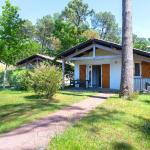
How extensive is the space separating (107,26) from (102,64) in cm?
4752

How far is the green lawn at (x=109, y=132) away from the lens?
7785 mm

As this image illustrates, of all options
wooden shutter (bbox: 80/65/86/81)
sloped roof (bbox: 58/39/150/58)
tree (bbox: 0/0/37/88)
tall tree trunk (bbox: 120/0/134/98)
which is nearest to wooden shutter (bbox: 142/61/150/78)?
sloped roof (bbox: 58/39/150/58)

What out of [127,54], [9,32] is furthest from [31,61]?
[127,54]

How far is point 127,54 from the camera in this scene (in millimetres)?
16328

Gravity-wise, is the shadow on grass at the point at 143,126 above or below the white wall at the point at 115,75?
below

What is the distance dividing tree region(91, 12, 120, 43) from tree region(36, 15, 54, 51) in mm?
12167

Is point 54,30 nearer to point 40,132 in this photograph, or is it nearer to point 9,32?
point 9,32

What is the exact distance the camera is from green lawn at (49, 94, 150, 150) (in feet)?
25.5

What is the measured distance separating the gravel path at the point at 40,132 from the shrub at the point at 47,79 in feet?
14.0

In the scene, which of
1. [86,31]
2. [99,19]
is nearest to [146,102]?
[86,31]

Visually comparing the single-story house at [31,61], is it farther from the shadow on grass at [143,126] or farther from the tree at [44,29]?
the tree at [44,29]

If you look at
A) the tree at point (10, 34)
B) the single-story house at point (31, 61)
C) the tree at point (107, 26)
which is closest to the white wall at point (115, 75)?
the tree at point (10, 34)

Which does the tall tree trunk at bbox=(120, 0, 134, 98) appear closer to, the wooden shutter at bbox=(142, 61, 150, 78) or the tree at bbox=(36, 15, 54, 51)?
the wooden shutter at bbox=(142, 61, 150, 78)

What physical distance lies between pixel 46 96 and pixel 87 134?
8.55 meters
